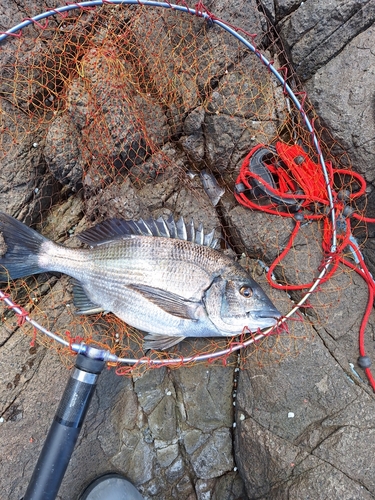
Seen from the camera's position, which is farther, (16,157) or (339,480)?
(16,157)

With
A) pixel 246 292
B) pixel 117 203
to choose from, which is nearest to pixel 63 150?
pixel 117 203

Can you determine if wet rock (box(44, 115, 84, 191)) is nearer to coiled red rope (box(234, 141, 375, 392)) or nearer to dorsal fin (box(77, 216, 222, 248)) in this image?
dorsal fin (box(77, 216, 222, 248))

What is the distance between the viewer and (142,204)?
3771mm

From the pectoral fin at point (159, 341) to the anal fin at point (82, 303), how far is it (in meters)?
0.56

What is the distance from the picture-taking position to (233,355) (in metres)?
3.73

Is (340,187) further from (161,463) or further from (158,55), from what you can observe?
(161,463)

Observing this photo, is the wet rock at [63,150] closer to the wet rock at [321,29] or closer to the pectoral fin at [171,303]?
the pectoral fin at [171,303]

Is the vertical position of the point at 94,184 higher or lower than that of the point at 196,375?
higher

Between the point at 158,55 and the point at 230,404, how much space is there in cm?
382

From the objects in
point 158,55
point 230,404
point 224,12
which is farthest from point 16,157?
point 230,404

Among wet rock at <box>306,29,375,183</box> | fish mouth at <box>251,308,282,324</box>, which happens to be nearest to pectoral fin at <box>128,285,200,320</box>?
fish mouth at <box>251,308,282,324</box>

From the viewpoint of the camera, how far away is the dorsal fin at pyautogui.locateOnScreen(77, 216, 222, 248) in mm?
3592

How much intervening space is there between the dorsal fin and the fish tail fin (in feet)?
1.49

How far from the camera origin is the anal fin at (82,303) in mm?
3521
